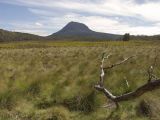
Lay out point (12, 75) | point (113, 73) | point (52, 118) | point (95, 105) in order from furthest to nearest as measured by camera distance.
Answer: point (12, 75) → point (113, 73) → point (95, 105) → point (52, 118)

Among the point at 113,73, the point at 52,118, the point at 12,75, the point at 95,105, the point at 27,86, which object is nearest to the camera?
the point at 52,118

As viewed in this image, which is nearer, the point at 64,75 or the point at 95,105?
the point at 95,105

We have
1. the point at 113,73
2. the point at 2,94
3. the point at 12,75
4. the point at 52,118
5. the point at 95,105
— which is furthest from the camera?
the point at 12,75

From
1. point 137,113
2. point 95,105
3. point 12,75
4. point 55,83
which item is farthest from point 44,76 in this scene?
point 137,113

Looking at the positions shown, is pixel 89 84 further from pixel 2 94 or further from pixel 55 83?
pixel 2 94

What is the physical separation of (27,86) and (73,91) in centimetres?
175

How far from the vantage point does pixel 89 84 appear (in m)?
12.0

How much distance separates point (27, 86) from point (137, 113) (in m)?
4.20

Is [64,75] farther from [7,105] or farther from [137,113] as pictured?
[137,113]

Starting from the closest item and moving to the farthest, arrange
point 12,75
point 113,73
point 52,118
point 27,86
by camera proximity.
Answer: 1. point 52,118
2. point 27,86
3. point 113,73
4. point 12,75

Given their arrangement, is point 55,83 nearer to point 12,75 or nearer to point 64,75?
point 64,75

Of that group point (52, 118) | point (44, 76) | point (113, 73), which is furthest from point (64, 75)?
point (52, 118)

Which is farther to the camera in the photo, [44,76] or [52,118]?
[44,76]

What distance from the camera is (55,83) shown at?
12.5m
